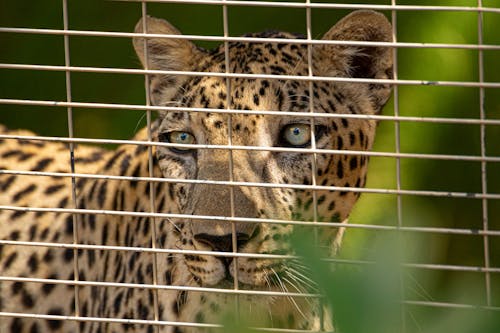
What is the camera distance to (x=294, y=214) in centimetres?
242

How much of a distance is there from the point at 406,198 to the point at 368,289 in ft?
11.5

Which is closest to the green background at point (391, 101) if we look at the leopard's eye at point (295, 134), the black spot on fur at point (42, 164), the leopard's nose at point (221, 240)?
the black spot on fur at point (42, 164)

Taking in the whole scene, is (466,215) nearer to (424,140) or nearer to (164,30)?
(424,140)

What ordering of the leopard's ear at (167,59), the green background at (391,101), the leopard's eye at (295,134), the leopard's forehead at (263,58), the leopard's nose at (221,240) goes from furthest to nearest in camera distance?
1. the green background at (391,101)
2. the leopard's ear at (167,59)
3. the leopard's forehead at (263,58)
4. the leopard's eye at (295,134)
5. the leopard's nose at (221,240)

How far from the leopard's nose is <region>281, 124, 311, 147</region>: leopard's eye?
464 mm

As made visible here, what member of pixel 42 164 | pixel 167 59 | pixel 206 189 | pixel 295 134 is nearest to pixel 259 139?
pixel 295 134

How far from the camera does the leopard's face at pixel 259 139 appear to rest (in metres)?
2.13

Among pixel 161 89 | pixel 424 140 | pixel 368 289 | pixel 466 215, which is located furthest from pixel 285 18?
pixel 368 289

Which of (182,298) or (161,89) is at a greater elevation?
(161,89)

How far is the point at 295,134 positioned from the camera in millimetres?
2438

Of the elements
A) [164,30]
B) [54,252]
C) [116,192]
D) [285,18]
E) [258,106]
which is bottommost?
[54,252]

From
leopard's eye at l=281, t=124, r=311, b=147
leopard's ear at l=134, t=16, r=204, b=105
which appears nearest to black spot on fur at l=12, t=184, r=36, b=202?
leopard's ear at l=134, t=16, r=204, b=105

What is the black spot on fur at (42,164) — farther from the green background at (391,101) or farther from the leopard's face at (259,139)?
the green background at (391,101)

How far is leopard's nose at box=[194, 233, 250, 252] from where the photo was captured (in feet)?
6.54
